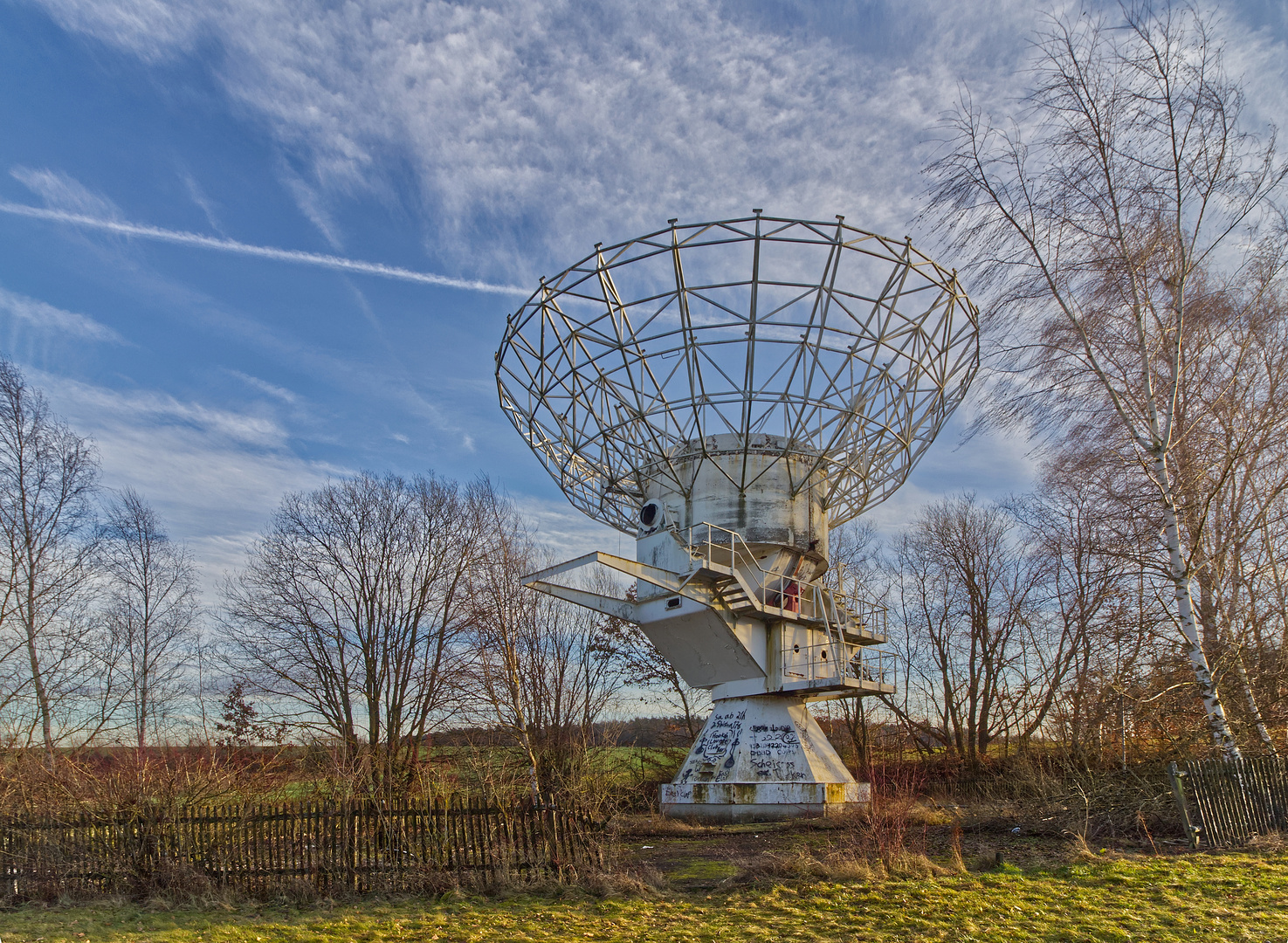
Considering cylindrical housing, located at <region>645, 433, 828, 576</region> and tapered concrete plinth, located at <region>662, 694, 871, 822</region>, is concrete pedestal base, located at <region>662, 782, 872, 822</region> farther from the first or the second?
cylindrical housing, located at <region>645, 433, 828, 576</region>

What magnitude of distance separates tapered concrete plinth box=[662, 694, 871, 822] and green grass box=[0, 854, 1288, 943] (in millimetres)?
9303

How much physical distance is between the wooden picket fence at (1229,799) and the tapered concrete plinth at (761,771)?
796 centimetres

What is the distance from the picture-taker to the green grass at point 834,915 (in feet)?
26.3

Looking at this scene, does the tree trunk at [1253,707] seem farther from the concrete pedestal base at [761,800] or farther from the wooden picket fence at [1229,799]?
the concrete pedestal base at [761,800]

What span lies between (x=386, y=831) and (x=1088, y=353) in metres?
13.8

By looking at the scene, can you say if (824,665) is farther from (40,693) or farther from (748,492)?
(40,693)

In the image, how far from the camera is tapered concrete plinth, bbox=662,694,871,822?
63.7 feet

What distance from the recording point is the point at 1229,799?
12.1m

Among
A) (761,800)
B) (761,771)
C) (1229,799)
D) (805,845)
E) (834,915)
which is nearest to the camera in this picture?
(834,915)

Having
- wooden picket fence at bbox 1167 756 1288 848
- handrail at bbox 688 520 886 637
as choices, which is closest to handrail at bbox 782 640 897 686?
handrail at bbox 688 520 886 637

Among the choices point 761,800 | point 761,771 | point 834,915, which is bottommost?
point 761,800

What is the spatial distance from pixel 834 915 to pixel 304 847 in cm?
736

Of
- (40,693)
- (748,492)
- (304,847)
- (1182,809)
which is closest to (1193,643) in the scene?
(1182,809)

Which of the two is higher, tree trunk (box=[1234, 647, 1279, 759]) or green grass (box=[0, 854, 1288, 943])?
tree trunk (box=[1234, 647, 1279, 759])
